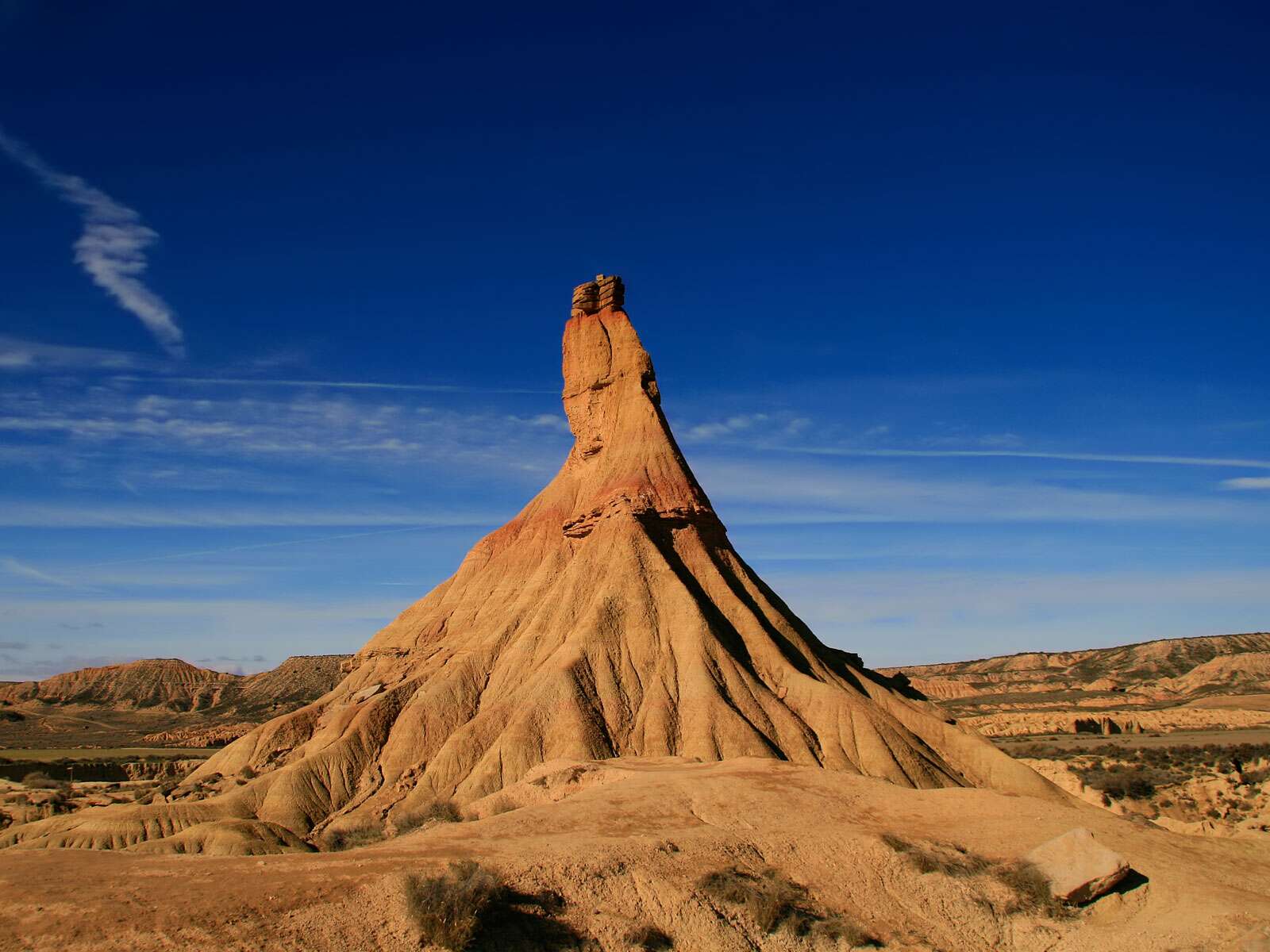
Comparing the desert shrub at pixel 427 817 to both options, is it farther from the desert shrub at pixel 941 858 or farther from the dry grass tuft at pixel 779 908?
the desert shrub at pixel 941 858

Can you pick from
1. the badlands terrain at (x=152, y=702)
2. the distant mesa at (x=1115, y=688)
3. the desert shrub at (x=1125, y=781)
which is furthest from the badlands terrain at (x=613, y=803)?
the badlands terrain at (x=152, y=702)

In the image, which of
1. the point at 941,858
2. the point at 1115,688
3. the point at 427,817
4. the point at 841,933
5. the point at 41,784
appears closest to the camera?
the point at 841,933

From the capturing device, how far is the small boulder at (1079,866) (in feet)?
63.7

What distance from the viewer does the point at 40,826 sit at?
38000mm

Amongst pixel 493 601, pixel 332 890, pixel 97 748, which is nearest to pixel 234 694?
pixel 97 748

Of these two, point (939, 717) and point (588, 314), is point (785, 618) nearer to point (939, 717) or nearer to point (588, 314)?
point (939, 717)

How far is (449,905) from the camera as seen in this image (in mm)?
15023

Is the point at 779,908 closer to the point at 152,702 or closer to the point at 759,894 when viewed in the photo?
the point at 759,894

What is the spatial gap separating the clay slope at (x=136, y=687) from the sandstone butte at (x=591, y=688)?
128451 millimetres

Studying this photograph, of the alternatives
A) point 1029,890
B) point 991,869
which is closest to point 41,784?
point 991,869

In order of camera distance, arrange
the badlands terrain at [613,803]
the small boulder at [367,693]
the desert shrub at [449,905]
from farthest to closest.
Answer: the small boulder at [367,693] < the badlands terrain at [613,803] < the desert shrub at [449,905]

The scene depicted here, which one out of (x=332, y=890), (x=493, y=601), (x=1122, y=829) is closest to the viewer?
(x=332, y=890)

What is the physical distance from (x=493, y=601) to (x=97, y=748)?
73.6m

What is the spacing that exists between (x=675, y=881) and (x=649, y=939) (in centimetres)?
173
